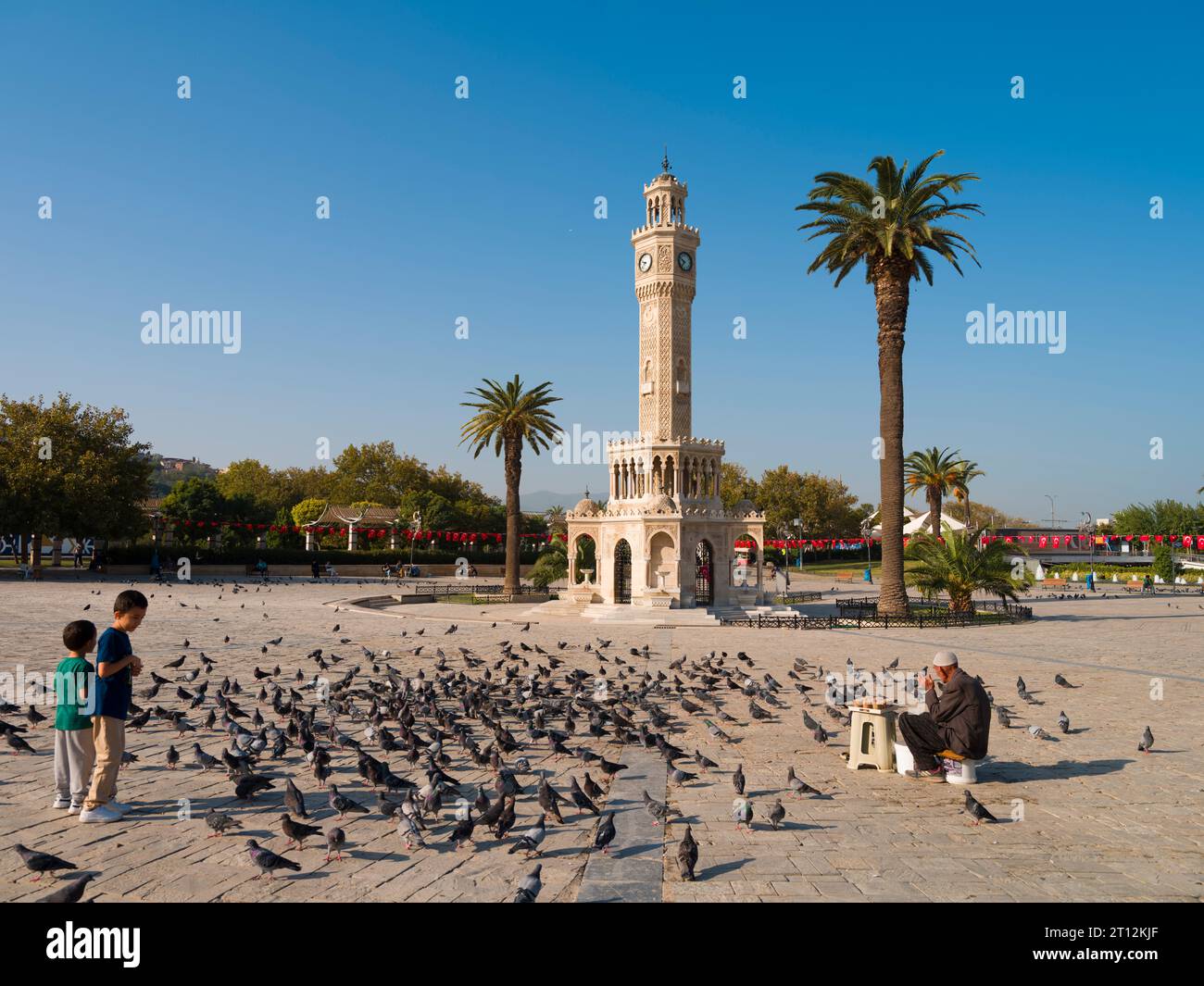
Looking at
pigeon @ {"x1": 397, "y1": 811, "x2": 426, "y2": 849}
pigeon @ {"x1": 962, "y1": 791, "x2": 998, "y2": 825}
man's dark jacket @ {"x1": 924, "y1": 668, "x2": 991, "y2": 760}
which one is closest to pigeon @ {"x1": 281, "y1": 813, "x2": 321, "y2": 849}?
pigeon @ {"x1": 397, "y1": 811, "x2": 426, "y2": 849}

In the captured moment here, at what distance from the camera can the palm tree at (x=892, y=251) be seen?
29328 millimetres

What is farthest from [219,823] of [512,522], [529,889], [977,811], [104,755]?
[512,522]

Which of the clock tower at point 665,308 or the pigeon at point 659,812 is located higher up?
the clock tower at point 665,308

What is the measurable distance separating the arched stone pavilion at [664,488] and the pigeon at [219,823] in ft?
90.0

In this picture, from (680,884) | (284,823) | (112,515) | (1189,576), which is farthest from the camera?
(1189,576)

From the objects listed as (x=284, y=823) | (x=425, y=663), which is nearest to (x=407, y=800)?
(x=284, y=823)

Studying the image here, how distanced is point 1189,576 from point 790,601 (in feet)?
129

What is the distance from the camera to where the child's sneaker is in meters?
7.79

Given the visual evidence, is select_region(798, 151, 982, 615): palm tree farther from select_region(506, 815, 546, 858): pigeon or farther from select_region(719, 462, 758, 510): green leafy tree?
select_region(719, 462, 758, 510): green leafy tree

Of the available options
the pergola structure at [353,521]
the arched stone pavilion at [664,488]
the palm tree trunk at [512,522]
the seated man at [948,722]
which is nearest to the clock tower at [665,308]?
the arched stone pavilion at [664,488]

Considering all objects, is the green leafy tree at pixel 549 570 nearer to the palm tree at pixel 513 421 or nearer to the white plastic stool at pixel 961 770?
the palm tree at pixel 513 421

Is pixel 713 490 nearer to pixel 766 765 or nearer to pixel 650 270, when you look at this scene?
pixel 650 270

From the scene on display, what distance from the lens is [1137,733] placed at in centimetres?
1220

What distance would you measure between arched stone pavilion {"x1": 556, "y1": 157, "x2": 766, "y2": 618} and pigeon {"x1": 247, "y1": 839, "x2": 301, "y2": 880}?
28356 mm
